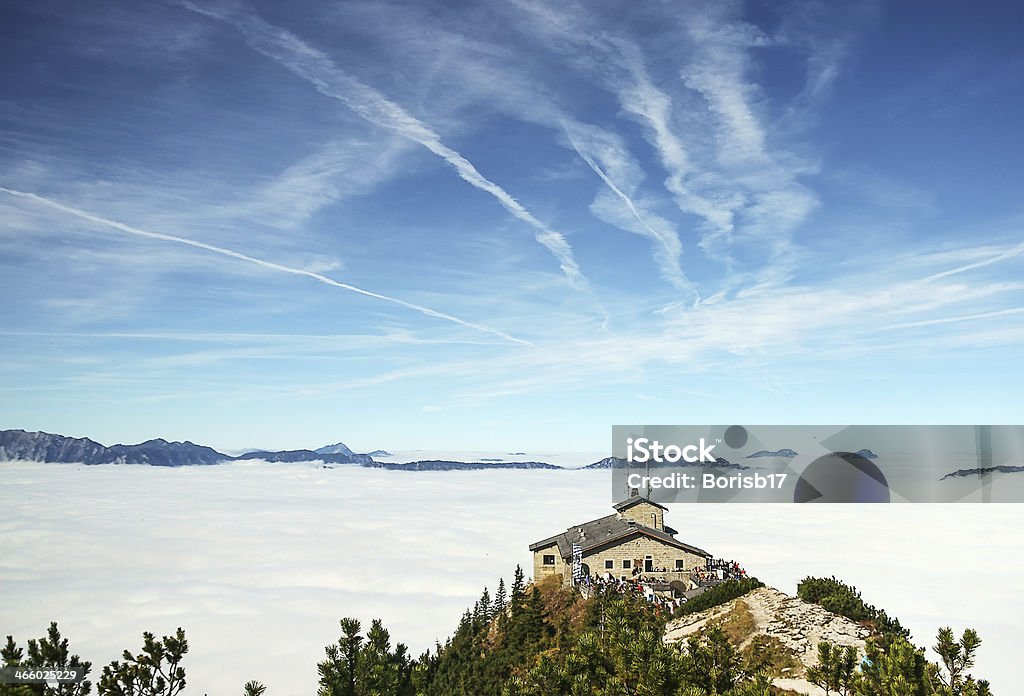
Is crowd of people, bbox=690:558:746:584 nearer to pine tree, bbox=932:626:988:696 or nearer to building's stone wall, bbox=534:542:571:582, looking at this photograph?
building's stone wall, bbox=534:542:571:582

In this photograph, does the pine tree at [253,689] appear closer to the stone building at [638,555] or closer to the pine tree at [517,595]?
the pine tree at [517,595]

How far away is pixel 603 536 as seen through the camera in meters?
52.8


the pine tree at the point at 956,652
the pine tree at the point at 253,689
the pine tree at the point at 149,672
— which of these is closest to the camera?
the pine tree at the point at 956,652

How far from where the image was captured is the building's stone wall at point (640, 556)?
165ft

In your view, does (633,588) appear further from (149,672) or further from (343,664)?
(149,672)

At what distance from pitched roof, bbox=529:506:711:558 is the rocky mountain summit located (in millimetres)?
14440

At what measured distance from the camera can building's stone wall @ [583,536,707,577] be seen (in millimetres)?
50312

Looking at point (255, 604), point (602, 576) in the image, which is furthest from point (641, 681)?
point (255, 604)

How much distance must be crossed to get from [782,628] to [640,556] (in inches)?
811

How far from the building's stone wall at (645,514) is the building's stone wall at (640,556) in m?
10.4

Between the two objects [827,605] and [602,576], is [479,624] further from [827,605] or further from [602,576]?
[827,605]

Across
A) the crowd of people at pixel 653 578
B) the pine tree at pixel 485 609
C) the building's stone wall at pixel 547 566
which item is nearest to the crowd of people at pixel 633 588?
the crowd of people at pixel 653 578

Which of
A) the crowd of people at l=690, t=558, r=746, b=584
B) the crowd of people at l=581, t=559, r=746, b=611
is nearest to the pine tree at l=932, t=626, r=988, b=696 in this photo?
the crowd of people at l=581, t=559, r=746, b=611

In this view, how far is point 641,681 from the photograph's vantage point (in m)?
15.6
